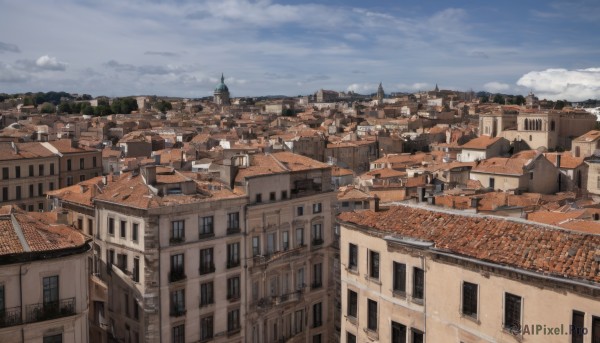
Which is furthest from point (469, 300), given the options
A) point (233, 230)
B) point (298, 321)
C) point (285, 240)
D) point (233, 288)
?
point (298, 321)

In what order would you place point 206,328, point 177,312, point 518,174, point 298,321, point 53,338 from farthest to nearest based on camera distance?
point 518,174 < point 298,321 < point 206,328 < point 177,312 < point 53,338

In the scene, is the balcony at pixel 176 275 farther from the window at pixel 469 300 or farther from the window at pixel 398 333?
the window at pixel 469 300

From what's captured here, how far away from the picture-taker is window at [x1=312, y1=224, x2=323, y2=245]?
3969 centimetres

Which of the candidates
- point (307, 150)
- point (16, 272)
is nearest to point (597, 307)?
point (16, 272)

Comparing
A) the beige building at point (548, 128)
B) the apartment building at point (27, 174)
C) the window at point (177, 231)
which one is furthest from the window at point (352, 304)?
the beige building at point (548, 128)

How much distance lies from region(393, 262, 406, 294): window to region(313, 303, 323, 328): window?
18.7 m

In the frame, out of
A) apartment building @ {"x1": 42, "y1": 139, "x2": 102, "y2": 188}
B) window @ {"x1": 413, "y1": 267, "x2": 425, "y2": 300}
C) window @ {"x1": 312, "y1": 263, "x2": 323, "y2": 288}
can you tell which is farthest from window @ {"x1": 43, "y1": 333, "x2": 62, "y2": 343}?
apartment building @ {"x1": 42, "y1": 139, "x2": 102, "y2": 188}

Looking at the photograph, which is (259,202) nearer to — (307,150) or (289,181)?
(289,181)

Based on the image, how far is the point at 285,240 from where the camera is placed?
3806 cm

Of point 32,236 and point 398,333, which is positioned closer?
point 398,333

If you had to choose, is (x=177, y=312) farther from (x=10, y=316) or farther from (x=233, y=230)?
(x=10, y=316)

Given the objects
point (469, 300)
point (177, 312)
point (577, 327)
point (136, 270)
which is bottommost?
point (177, 312)

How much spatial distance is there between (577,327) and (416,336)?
5817 mm

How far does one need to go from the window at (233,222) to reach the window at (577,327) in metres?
21.6
